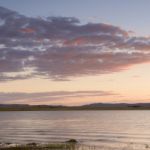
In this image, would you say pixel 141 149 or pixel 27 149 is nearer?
pixel 27 149

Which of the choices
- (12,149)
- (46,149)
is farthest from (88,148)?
(12,149)

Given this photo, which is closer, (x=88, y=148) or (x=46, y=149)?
(x=46, y=149)

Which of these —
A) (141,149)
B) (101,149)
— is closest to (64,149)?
(101,149)

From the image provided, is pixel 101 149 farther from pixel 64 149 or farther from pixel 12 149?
pixel 12 149

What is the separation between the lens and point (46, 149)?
4934 centimetres

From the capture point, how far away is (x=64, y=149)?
161 ft

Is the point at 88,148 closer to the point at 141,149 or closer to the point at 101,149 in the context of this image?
the point at 101,149

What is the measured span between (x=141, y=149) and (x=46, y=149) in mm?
14006

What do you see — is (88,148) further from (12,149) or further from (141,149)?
(12,149)

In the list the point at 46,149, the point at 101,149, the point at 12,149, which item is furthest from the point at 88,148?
the point at 12,149

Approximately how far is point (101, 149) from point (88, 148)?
202cm

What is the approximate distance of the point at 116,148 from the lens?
177 ft

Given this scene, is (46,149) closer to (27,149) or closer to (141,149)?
(27,149)

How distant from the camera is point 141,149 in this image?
5272cm
